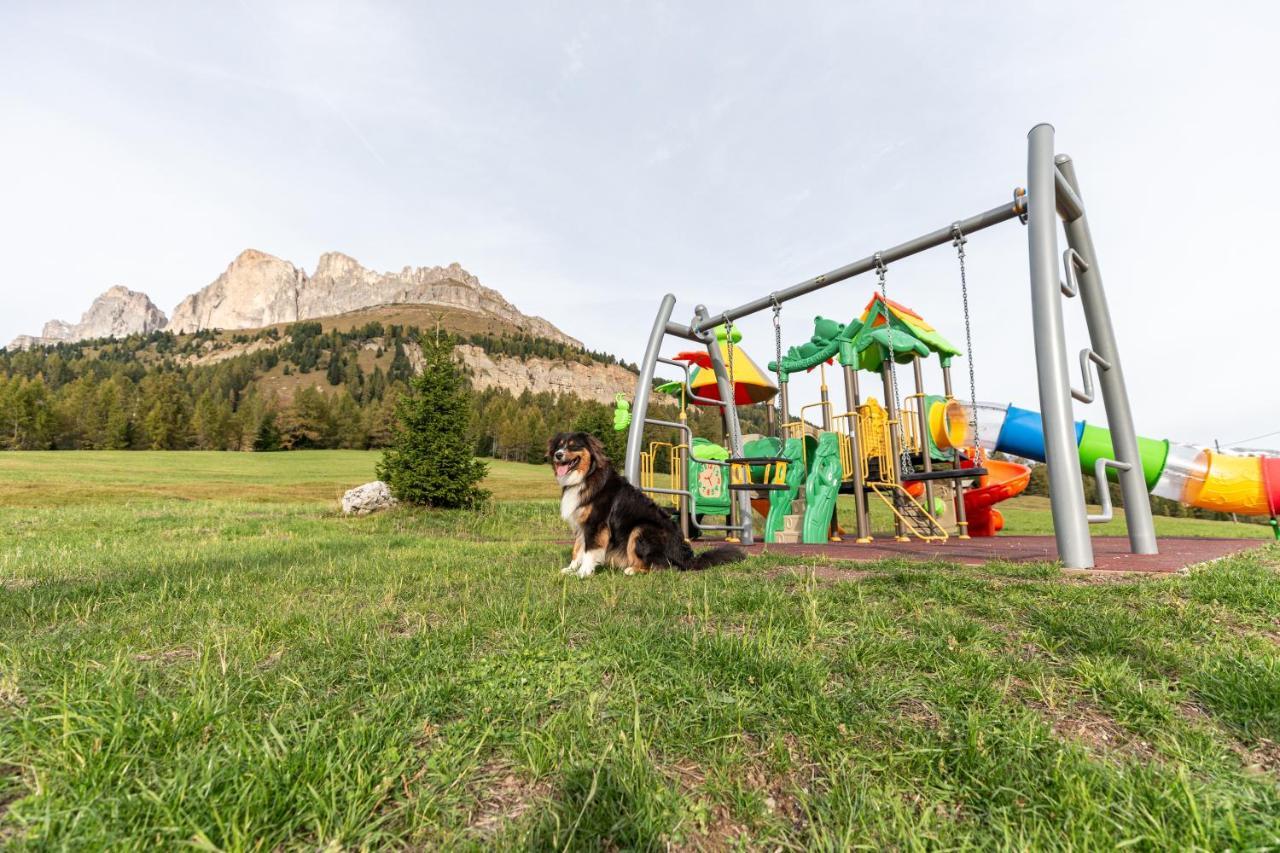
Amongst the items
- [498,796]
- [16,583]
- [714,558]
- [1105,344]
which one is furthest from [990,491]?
[16,583]

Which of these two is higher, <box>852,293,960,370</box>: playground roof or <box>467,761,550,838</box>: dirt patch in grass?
<box>852,293,960,370</box>: playground roof

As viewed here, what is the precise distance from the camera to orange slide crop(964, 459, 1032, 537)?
1288cm

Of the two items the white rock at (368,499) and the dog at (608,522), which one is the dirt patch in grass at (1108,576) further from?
the white rock at (368,499)

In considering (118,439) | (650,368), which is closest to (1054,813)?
(650,368)

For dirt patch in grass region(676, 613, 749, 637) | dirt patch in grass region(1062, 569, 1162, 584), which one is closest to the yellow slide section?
dirt patch in grass region(1062, 569, 1162, 584)

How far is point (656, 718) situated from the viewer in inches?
76.5

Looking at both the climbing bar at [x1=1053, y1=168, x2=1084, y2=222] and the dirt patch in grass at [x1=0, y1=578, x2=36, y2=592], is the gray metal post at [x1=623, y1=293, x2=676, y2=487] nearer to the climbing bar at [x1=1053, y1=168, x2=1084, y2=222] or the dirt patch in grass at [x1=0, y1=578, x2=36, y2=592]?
the climbing bar at [x1=1053, y1=168, x2=1084, y2=222]

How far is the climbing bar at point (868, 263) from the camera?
6730 millimetres

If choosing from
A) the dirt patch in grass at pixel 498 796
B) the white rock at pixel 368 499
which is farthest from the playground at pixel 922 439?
the white rock at pixel 368 499

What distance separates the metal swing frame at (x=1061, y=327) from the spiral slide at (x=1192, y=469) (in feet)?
Answer: 13.2

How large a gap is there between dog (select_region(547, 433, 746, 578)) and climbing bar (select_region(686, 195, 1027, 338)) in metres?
4.65

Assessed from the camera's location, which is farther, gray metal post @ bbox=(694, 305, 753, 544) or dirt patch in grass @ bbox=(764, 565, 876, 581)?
gray metal post @ bbox=(694, 305, 753, 544)

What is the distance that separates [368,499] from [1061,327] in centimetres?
1643

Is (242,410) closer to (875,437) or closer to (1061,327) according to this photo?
(875,437)
